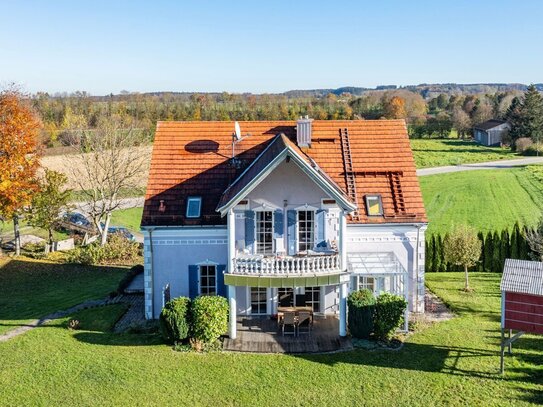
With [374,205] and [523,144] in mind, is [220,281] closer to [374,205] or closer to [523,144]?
[374,205]

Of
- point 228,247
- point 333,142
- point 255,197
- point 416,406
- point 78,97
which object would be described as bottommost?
point 416,406

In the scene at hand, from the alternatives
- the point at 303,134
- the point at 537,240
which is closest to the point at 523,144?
the point at 537,240

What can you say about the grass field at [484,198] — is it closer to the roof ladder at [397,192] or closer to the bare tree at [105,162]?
the roof ladder at [397,192]

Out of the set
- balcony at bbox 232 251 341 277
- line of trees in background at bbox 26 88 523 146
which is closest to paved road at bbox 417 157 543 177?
line of trees in background at bbox 26 88 523 146

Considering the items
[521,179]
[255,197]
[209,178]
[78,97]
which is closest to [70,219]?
[209,178]

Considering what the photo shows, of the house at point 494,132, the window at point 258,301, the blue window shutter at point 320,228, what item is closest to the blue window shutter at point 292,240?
the blue window shutter at point 320,228

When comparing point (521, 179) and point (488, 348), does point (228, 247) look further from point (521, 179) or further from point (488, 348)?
point (521, 179)
